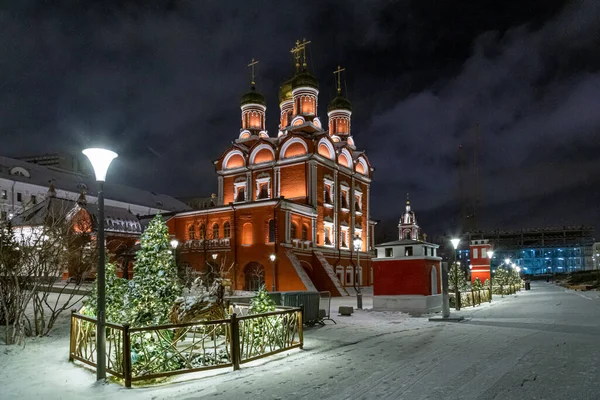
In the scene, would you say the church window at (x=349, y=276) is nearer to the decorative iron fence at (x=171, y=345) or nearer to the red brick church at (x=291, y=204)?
the red brick church at (x=291, y=204)

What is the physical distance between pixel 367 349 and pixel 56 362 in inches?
265

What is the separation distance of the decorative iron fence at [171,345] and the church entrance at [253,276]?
2368 centimetres

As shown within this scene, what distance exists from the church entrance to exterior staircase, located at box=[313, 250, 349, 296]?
4741 mm

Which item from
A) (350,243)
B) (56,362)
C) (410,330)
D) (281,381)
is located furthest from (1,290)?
(350,243)

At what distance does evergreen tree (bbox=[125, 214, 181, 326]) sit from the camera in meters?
9.25

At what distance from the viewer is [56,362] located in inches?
383

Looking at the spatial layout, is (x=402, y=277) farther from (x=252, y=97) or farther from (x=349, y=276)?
(x=252, y=97)

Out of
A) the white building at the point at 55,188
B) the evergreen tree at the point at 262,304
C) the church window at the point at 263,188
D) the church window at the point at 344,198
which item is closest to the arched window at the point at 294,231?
the church window at the point at 263,188

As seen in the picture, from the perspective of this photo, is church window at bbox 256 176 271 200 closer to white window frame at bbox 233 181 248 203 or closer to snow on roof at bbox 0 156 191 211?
white window frame at bbox 233 181 248 203

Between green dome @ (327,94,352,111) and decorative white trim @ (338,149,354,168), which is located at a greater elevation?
green dome @ (327,94,352,111)

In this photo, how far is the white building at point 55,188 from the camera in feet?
161

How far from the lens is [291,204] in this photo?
35500 millimetres

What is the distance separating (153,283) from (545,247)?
360ft

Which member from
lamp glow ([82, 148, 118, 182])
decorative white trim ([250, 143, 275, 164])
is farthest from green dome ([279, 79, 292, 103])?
lamp glow ([82, 148, 118, 182])
